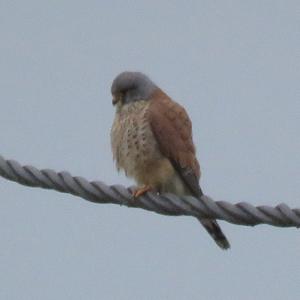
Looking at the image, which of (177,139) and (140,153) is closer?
(140,153)

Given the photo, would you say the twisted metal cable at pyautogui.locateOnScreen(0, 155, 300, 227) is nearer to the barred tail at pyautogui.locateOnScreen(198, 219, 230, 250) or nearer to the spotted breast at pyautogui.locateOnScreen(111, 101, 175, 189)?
the spotted breast at pyautogui.locateOnScreen(111, 101, 175, 189)

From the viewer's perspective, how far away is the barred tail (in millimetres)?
5750

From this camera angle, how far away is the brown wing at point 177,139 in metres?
5.56

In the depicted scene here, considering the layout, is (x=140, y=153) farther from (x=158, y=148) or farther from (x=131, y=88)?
(x=131, y=88)

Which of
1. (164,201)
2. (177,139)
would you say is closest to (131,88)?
(177,139)

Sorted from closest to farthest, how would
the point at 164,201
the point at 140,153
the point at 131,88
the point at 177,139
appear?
the point at 164,201, the point at 140,153, the point at 177,139, the point at 131,88

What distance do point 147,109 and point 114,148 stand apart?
0.30 m

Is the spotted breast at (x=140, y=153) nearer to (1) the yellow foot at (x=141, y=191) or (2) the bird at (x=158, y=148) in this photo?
(2) the bird at (x=158, y=148)

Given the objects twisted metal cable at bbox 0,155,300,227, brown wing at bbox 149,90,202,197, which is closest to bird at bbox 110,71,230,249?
brown wing at bbox 149,90,202,197

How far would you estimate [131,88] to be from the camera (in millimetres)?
5953

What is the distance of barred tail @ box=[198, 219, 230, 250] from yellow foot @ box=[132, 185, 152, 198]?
618 millimetres

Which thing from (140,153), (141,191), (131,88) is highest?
(131,88)

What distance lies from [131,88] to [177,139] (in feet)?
1.77

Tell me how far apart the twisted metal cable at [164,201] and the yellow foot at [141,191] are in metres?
0.29
